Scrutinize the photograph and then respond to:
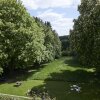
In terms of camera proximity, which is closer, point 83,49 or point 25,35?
point 83,49

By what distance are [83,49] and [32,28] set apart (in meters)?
15.1

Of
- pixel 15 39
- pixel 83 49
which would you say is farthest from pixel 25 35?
pixel 83 49

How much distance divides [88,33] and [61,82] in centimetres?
1147

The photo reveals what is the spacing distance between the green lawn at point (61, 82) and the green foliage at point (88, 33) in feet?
16.3

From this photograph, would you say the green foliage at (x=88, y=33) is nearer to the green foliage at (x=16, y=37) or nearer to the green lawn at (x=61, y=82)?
the green lawn at (x=61, y=82)

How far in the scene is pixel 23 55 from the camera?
54.3 meters

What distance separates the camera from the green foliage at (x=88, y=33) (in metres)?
43.4

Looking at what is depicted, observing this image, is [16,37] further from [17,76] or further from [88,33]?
[88,33]

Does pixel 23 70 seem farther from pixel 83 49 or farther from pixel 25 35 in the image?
pixel 83 49

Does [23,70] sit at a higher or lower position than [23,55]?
lower

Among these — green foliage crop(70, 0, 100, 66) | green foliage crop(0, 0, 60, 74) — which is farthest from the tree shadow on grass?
green foliage crop(70, 0, 100, 66)

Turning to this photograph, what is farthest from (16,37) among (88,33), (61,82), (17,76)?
(88,33)

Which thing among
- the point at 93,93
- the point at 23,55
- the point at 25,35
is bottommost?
the point at 93,93

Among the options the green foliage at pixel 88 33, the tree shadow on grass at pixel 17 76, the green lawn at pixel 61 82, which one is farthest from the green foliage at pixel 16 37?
the green foliage at pixel 88 33
